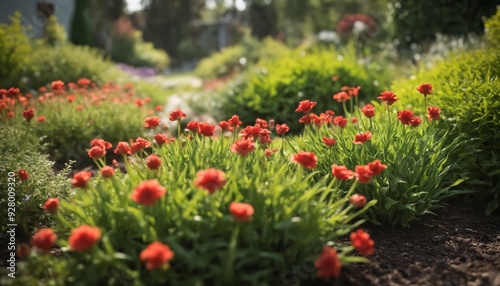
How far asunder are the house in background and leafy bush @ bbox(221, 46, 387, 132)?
11.3 m

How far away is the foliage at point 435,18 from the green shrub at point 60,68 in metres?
7.00

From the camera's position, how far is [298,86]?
6473mm

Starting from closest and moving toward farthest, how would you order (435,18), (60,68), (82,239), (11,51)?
(82,239) → (11,51) → (60,68) → (435,18)

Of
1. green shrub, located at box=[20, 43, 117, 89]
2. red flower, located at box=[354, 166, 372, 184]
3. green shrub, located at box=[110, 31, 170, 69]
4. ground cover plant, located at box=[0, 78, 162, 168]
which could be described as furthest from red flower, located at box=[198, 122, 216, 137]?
green shrub, located at box=[110, 31, 170, 69]

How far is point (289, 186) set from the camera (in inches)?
94.3

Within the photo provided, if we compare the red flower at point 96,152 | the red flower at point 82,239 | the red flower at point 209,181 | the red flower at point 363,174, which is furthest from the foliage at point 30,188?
the red flower at point 363,174

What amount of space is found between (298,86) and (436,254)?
4.07 metres

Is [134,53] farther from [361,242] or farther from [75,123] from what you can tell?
[361,242]

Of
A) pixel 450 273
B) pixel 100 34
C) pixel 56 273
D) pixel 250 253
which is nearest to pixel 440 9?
pixel 450 273

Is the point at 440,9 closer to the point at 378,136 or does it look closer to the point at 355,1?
the point at 378,136

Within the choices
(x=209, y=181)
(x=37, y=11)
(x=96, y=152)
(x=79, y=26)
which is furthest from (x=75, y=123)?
(x=37, y=11)

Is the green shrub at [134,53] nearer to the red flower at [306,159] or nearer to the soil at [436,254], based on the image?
the soil at [436,254]

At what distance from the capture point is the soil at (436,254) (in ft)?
7.88

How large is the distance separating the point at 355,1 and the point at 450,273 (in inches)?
1081
